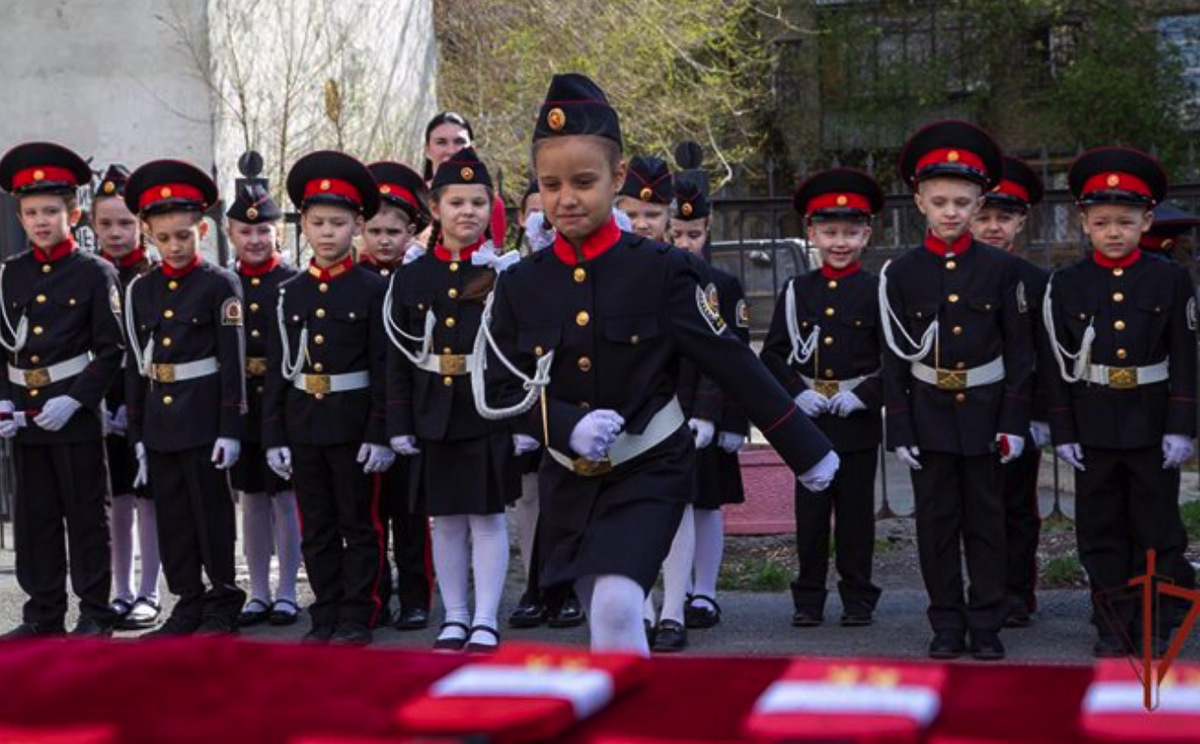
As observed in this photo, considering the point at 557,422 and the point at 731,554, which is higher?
the point at 557,422

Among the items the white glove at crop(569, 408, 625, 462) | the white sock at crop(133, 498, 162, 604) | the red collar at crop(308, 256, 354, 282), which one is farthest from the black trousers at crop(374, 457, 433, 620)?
the white glove at crop(569, 408, 625, 462)

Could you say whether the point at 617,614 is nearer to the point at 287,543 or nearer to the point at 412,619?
the point at 412,619

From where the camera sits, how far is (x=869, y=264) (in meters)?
12.3

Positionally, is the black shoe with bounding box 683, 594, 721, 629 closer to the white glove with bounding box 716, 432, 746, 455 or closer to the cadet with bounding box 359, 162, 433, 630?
the white glove with bounding box 716, 432, 746, 455

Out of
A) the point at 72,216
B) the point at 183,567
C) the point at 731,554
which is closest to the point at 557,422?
the point at 183,567

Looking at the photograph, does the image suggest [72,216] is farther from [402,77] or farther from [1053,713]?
[402,77]

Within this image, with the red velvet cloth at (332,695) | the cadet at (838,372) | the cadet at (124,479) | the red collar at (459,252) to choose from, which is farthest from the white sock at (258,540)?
the red velvet cloth at (332,695)

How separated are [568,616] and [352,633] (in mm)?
1050

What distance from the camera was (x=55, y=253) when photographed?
8203 millimetres

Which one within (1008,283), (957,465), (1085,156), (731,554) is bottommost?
(731,554)

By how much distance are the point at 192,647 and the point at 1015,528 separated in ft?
18.8

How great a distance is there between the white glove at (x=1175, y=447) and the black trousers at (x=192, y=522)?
3.93 metres

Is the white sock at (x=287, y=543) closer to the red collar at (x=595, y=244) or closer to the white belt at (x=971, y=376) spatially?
the white belt at (x=971, y=376)

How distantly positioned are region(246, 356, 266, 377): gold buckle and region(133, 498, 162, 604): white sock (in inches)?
32.2
